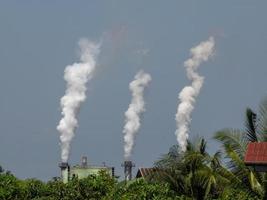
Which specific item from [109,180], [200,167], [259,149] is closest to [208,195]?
[200,167]

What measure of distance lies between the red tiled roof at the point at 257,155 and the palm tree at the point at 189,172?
18705 millimetres

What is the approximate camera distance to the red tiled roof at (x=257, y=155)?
1612 centimetres

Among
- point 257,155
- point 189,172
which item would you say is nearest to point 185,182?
point 189,172

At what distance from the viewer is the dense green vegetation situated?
3003cm

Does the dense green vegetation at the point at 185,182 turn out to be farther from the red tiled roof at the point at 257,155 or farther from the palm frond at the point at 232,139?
the red tiled roof at the point at 257,155

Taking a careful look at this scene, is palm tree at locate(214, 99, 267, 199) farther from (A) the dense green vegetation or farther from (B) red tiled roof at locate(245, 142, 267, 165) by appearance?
(B) red tiled roof at locate(245, 142, 267, 165)

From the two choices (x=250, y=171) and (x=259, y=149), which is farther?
(x=250, y=171)

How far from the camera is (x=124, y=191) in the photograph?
31.9 metres

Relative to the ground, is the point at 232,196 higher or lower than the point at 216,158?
lower

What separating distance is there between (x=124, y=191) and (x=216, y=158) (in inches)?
252

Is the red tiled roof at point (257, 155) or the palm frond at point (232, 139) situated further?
the palm frond at point (232, 139)

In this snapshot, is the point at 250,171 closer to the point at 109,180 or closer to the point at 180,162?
the point at 180,162

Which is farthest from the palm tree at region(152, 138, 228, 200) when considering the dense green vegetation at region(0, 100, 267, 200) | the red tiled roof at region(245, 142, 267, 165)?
the red tiled roof at region(245, 142, 267, 165)

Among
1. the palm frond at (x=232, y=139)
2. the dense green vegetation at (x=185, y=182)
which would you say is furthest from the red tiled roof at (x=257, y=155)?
the palm frond at (x=232, y=139)
